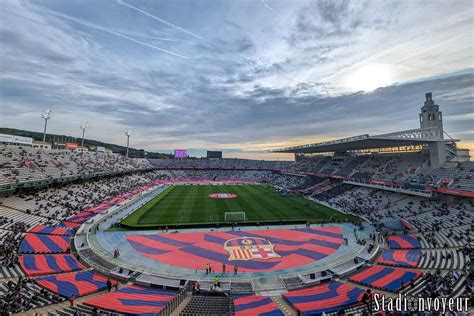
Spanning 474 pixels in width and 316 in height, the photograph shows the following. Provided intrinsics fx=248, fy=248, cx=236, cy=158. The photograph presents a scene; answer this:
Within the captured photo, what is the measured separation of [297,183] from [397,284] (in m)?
55.3

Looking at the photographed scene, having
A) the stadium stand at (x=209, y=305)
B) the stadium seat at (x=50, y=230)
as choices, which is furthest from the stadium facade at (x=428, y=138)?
the stadium seat at (x=50, y=230)

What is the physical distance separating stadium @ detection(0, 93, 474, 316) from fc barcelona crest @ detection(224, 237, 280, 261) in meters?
0.20

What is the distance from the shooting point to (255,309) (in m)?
15.2

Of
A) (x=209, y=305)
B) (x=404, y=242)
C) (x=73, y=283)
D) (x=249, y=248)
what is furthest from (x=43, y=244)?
(x=404, y=242)

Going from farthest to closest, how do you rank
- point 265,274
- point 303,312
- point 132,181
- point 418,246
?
point 132,181, point 418,246, point 265,274, point 303,312

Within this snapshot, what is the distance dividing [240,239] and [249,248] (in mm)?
2892

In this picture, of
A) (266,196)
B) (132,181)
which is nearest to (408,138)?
(266,196)

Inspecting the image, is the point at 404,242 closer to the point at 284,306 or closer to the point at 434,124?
the point at 284,306

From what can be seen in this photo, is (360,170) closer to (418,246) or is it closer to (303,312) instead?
(418,246)

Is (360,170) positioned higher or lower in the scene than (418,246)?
higher

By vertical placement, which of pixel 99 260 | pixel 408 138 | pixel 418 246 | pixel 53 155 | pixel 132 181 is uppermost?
pixel 408 138

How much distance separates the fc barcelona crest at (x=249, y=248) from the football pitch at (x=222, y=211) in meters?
6.31

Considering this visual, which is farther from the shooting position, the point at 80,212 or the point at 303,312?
the point at 80,212

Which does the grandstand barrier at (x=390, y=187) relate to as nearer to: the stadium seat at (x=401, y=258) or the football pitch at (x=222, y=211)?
the football pitch at (x=222, y=211)
